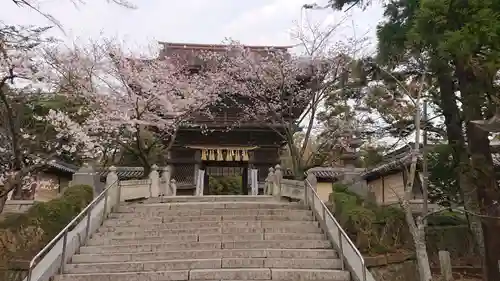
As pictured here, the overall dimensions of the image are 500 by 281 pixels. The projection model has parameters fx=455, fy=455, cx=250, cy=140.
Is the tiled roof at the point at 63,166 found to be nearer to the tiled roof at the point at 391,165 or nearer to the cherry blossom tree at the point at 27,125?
the cherry blossom tree at the point at 27,125

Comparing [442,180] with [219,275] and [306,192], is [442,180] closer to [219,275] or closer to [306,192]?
[306,192]

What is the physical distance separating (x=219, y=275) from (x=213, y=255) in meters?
1.01

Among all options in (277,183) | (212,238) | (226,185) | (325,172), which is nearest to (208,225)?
(212,238)

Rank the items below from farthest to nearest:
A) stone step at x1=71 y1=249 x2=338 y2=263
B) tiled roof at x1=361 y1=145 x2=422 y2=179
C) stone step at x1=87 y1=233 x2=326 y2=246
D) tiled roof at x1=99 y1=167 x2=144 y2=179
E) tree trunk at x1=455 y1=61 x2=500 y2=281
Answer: tiled roof at x1=99 y1=167 x2=144 y2=179 → tiled roof at x1=361 y1=145 x2=422 y2=179 → stone step at x1=87 y1=233 x2=326 y2=246 → stone step at x1=71 y1=249 x2=338 y2=263 → tree trunk at x1=455 y1=61 x2=500 y2=281

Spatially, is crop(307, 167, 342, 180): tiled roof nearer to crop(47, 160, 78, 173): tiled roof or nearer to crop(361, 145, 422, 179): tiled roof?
crop(361, 145, 422, 179): tiled roof

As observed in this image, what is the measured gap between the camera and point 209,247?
908cm

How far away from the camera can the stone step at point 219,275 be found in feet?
25.0

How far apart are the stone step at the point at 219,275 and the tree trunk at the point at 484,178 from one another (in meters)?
2.41

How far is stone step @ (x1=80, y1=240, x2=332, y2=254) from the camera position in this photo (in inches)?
354

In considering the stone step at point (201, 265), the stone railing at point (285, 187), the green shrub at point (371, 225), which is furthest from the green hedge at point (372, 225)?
the stone step at point (201, 265)

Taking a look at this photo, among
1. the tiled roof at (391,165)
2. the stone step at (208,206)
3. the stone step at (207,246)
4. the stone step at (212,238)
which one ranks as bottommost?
the stone step at (207,246)

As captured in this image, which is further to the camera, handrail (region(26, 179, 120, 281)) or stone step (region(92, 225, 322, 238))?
stone step (region(92, 225, 322, 238))

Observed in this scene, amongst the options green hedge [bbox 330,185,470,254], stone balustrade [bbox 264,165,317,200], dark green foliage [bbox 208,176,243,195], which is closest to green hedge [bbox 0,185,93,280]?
stone balustrade [bbox 264,165,317,200]

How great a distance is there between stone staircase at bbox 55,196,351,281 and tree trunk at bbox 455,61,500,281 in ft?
7.91
